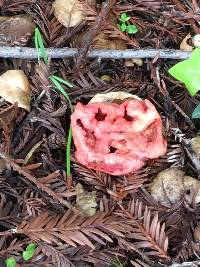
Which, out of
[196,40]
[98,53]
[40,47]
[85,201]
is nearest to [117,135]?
[85,201]

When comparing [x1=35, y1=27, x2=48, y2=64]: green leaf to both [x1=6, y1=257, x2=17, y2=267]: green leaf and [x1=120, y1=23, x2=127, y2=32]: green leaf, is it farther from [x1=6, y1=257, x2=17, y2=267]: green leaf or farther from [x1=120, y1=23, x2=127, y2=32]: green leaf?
[x1=6, y1=257, x2=17, y2=267]: green leaf

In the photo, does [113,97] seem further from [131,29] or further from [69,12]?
[69,12]

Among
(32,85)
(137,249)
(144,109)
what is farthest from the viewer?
(32,85)

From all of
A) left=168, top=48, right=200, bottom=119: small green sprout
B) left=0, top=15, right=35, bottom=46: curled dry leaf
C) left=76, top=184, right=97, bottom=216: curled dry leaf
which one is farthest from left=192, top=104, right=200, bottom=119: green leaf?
left=0, top=15, right=35, bottom=46: curled dry leaf

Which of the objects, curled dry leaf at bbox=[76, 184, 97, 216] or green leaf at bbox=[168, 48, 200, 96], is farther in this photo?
green leaf at bbox=[168, 48, 200, 96]

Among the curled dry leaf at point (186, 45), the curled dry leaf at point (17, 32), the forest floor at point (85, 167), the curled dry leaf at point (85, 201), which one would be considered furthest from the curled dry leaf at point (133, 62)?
the curled dry leaf at point (85, 201)

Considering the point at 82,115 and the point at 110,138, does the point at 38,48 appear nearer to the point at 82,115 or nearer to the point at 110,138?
the point at 82,115

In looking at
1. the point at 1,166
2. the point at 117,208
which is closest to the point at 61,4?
the point at 1,166
